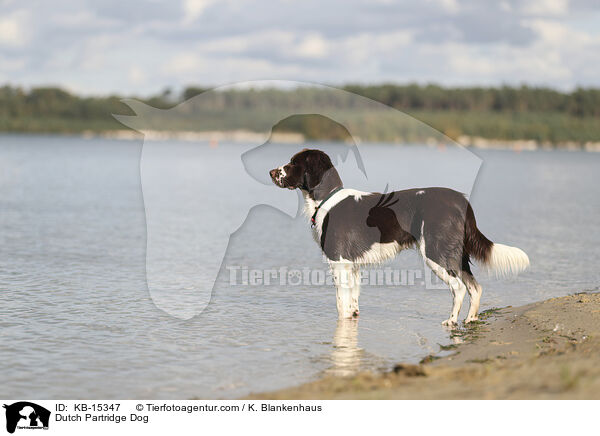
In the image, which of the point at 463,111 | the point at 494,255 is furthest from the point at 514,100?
the point at 494,255

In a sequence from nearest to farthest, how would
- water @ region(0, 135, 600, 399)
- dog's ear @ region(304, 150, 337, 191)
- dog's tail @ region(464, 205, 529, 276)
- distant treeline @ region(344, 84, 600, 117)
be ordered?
water @ region(0, 135, 600, 399), dog's ear @ region(304, 150, 337, 191), dog's tail @ region(464, 205, 529, 276), distant treeline @ region(344, 84, 600, 117)

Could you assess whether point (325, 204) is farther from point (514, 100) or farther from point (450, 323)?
point (514, 100)

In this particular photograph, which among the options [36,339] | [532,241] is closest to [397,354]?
[36,339]

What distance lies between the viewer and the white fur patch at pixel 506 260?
30.7 feet

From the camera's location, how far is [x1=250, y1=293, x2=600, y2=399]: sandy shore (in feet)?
18.2

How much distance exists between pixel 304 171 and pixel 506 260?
10.1 feet

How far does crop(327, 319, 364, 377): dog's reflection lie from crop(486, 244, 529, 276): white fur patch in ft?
6.91

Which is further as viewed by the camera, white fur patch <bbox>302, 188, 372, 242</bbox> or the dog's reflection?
white fur patch <bbox>302, 188, 372, 242</bbox>

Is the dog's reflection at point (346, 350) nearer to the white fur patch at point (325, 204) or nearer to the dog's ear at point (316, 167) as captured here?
the white fur patch at point (325, 204)

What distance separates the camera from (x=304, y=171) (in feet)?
30.2
